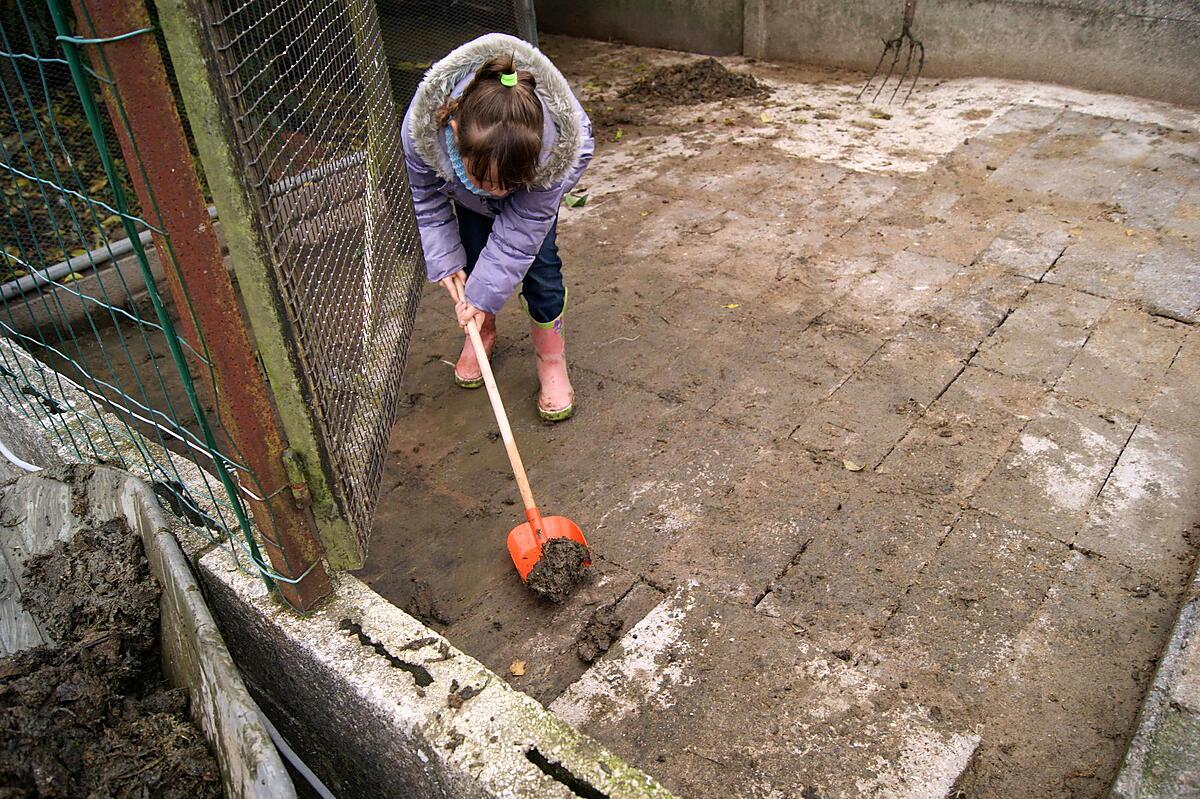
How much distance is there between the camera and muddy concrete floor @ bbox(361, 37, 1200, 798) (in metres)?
2.28

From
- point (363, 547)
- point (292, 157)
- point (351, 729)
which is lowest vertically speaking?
point (351, 729)

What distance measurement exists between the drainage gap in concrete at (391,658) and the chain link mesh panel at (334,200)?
0.85 feet

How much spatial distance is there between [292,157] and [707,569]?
5.35 ft

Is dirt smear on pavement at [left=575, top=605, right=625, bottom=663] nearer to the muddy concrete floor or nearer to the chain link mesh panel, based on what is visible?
the muddy concrete floor

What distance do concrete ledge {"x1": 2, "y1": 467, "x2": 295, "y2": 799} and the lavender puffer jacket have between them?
1.20m

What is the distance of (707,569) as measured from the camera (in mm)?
2740

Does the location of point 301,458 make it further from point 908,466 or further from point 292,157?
point 908,466

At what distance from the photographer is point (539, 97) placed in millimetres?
2631

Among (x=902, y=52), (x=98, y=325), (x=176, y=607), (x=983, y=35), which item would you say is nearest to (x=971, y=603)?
(x=176, y=607)

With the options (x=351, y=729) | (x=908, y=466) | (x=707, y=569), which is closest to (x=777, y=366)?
(x=908, y=466)

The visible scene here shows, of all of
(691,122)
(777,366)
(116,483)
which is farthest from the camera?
(691,122)

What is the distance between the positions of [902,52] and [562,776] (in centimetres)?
644

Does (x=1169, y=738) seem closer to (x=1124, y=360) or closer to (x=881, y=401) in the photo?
(x=881, y=401)

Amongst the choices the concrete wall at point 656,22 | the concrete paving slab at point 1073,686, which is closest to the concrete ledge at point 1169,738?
the concrete paving slab at point 1073,686
